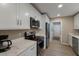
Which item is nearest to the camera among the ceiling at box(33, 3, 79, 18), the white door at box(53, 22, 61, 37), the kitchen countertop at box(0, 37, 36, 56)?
the kitchen countertop at box(0, 37, 36, 56)

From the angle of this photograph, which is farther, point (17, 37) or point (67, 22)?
point (67, 22)

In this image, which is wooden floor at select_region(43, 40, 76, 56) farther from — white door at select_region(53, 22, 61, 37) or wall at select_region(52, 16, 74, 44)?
white door at select_region(53, 22, 61, 37)

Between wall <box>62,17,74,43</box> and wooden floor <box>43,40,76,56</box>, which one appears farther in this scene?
wall <box>62,17,74,43</box>

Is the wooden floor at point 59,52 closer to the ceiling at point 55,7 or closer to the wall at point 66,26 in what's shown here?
the wall at point 66,26

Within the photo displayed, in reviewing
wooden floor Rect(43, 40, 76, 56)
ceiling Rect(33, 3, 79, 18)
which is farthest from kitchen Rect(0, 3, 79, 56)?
wooden floor Rect(43, 40, 76, 56)

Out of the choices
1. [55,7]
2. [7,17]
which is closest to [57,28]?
[55,7]

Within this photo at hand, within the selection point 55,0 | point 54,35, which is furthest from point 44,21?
point 55,0

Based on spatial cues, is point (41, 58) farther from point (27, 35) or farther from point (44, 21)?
point (44, 21)

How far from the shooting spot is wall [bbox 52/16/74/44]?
490 cm

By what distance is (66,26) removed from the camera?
203 inches

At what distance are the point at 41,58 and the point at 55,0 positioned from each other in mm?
709

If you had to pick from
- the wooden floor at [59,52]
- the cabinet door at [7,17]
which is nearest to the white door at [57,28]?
the wooden floor at [59,52]

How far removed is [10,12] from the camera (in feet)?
4.60

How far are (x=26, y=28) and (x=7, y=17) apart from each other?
913 mm
